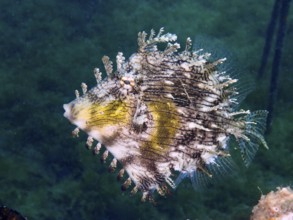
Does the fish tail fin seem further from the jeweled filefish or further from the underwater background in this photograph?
the underwater background

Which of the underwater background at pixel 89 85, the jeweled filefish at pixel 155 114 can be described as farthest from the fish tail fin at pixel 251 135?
the underwater background at pixel 89 85

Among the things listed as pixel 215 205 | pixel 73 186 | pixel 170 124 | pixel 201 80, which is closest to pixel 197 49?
pixel 201 80

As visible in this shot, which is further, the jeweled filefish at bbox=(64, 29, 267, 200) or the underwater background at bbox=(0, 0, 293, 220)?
the underwater background at bbox=(0, 0, 293, 220)

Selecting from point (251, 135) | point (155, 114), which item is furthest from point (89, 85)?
point (155, 114)

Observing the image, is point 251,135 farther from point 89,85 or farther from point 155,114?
point 89,85

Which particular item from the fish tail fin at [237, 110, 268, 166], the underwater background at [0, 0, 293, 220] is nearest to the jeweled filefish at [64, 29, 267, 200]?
the fish tail fin at [237, 110, 268, 166]
